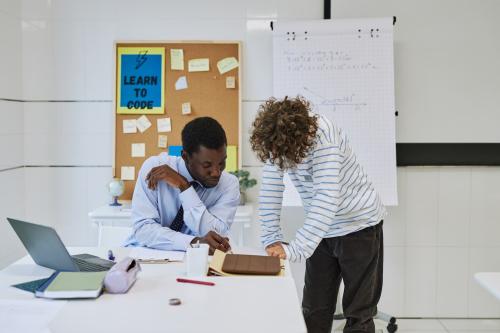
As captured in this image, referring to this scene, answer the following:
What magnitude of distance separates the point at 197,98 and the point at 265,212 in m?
1.47

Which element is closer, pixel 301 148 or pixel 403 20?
pixel 301 148

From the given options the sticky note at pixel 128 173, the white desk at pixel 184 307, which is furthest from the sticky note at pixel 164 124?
the white desk at pixel 184 307

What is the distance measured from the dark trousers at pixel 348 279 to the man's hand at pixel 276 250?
280 millimetres

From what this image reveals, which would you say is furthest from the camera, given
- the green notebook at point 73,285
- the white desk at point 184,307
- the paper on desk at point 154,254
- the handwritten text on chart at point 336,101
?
the handwritten text on chart at point 336,101

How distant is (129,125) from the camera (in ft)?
11.6

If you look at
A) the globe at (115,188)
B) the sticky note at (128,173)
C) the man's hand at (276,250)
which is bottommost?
the man's hand at (276,250)

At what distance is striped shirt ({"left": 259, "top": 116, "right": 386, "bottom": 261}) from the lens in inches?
80.7

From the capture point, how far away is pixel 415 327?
3453 millimetres

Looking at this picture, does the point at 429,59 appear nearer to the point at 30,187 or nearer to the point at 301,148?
the point at 301,148

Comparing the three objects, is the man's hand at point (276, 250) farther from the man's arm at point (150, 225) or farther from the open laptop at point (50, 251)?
the open laptop at point (50, 251)

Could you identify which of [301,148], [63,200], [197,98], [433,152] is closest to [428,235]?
[433,152]

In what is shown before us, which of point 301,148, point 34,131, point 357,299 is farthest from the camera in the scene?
point 34,131

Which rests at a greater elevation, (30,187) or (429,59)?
(429,59)

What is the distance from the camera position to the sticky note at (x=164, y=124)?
3510mm
